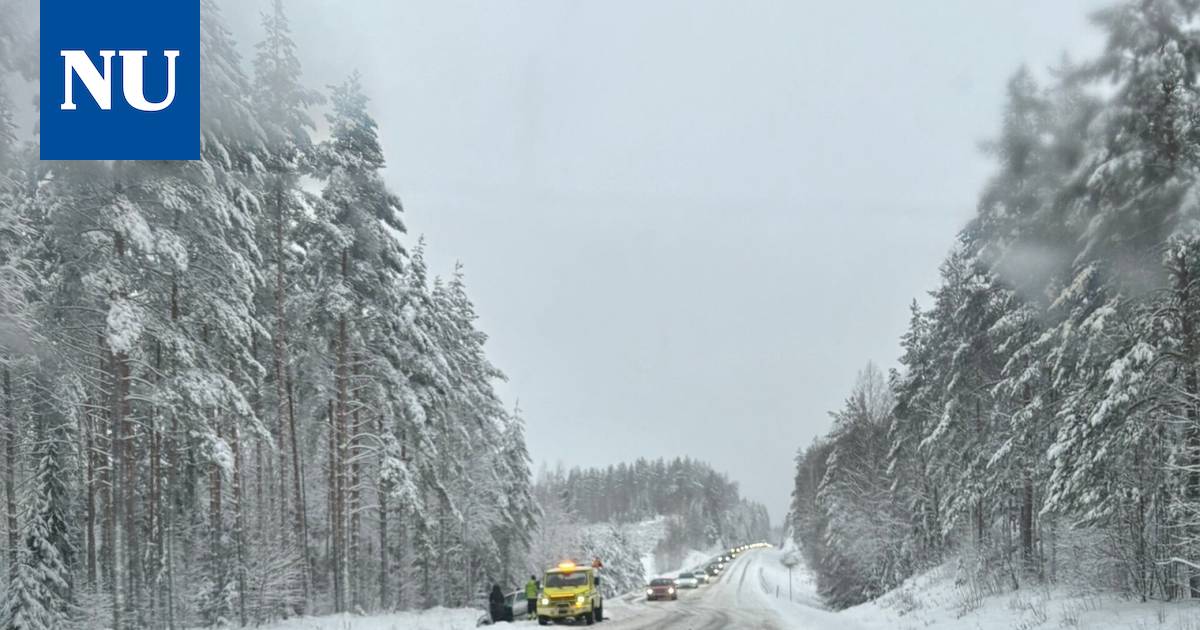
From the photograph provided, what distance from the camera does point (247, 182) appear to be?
69.3ft

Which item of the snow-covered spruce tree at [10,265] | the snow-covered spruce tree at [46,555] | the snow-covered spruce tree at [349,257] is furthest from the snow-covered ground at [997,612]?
the snow-covered spruce tree at [10,265]

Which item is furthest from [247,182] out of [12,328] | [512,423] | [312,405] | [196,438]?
[512,423]

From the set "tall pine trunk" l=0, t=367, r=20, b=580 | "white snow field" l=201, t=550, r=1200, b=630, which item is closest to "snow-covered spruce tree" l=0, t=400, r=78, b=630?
"tall pine trunk" l=0, t=367, r=20, b=580

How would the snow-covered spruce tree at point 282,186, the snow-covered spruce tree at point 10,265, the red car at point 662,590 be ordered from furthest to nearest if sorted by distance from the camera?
1. the red car at point 662,590
2. the snow-covered spruce tree at point 282,186
3. the snow-covered spruce tree at point 10,265

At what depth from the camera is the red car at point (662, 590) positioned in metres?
48.7

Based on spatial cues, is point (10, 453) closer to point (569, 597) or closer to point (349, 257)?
point (349, 257)

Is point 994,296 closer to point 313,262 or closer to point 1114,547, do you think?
point 1114,547

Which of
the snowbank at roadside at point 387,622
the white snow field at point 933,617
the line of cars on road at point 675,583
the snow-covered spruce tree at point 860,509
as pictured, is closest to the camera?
the white snow field at point 933,617

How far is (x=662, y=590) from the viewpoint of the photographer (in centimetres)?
4881

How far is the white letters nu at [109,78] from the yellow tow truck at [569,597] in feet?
58.0

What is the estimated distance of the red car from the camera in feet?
160

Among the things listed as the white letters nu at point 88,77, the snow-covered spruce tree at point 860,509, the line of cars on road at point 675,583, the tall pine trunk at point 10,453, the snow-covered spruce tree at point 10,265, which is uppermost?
the white letters nu at point 88,77

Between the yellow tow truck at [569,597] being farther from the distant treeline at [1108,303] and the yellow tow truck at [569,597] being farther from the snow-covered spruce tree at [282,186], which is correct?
the distant treeline at [1108,303]

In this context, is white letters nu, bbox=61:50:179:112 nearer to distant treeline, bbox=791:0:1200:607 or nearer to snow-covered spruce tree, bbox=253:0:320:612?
snow-covered spruce tree, bbox=253:0:320:612
